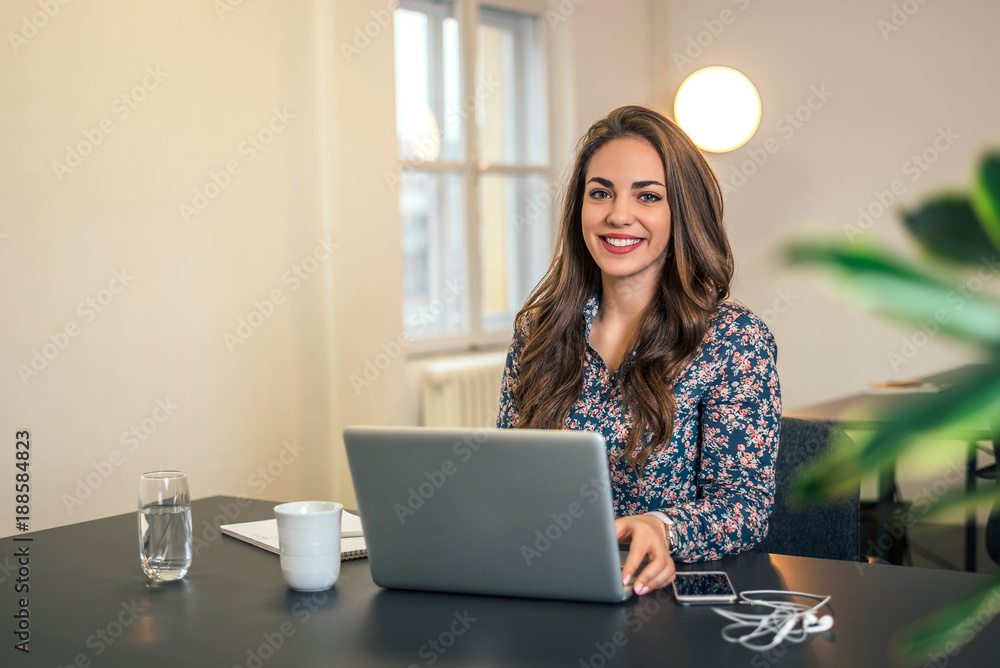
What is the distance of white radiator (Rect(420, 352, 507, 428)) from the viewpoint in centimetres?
373

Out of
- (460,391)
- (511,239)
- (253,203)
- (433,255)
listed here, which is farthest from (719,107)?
(253,203)

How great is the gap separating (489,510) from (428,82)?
318 cm

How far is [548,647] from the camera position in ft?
3.17

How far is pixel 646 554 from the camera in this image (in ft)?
3.93

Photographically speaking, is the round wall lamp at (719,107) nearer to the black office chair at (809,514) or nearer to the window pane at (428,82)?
the window pane at (428,82)

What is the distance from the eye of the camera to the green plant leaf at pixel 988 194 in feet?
0.87

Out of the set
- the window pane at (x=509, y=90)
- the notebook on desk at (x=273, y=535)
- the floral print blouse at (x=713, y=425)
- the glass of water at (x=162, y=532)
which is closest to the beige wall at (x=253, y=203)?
the window pane at (x=509, y=90)

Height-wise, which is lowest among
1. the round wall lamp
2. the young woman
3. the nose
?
the young woman

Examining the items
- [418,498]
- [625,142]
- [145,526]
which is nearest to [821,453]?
[625,142]

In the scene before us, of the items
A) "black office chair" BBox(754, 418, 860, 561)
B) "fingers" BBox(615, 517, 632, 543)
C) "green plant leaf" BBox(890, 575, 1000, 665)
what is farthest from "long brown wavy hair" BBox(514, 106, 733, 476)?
"green plant leaf" BBox(890, 575, 1000, 665)

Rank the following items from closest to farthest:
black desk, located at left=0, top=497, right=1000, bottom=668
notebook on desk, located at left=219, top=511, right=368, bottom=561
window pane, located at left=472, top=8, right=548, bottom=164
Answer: black desk, located at left=0, top=497, right=1000, bottom=668
notebook on desk, located at left=219, top=511, right=368, bottom=561
window pane, located at left=472, top=8, right=548, bottom=164

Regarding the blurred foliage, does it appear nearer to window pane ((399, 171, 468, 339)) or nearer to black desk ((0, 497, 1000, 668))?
black desk ((0, 497, 1000, 668))

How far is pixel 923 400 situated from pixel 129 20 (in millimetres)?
2925

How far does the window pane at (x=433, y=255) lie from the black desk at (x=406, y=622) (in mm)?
2677
